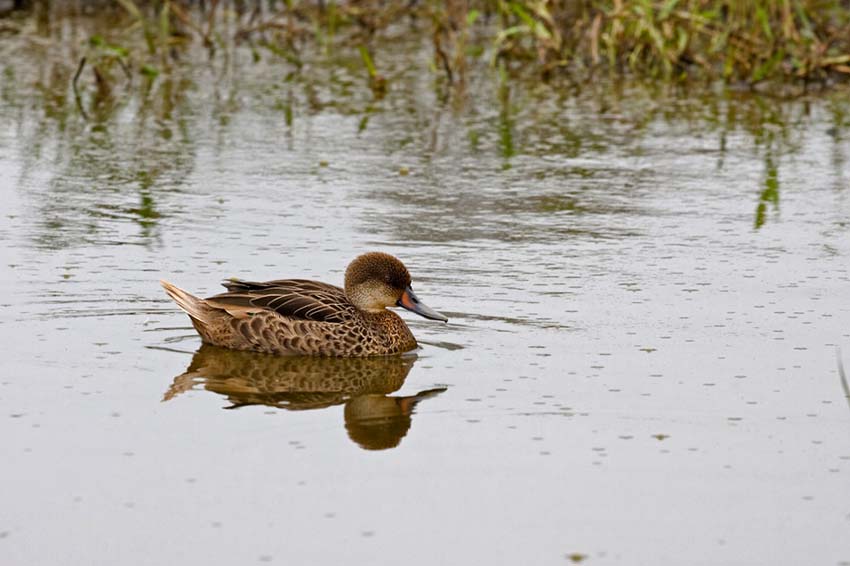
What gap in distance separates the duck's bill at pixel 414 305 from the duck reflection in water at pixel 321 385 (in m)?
0.24

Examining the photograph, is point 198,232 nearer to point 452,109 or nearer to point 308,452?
point 308,452

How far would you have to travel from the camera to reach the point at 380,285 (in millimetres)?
7980

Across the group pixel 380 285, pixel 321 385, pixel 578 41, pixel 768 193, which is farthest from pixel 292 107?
pixel 321 385

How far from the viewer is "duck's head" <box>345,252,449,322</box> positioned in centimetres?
795

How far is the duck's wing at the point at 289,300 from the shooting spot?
7809 millimetres

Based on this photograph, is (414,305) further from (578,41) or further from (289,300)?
(578,41)

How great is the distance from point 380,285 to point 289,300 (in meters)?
0.47

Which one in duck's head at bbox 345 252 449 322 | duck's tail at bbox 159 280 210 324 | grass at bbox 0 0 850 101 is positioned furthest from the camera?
grass at bbox 0 0 850 101

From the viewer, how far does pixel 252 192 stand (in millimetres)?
11461

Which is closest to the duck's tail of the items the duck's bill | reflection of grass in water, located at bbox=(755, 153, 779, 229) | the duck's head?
the duck's head

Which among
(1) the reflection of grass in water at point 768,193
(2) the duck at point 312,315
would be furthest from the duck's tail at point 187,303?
(1) the reflection of grass in water at point 768,193

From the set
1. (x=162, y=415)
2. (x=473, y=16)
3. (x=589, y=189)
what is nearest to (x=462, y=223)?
(x=589, y=189)

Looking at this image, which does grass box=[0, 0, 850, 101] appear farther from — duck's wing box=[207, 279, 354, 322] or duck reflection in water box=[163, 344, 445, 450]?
duck reflection in water box=[163, 344, 445, 450]

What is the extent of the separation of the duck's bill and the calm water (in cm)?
16
